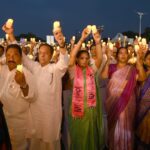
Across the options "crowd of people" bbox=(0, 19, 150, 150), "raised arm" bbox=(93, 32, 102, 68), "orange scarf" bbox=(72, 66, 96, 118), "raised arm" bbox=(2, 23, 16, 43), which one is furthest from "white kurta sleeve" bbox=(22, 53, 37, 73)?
"raised arm" bbox=(93, 32, 102, 68)

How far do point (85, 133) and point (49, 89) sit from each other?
1024 millimetres

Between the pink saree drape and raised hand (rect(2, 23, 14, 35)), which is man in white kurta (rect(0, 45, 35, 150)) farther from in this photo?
the pink saree drape

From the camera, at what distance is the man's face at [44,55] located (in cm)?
633

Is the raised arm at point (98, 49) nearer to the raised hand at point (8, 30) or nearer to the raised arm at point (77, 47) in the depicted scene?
the raised arm at point (77, 47)

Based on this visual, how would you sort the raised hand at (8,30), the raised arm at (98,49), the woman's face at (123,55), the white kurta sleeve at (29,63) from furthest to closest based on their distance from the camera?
the woman's face at (123,55)
the raised arm at (98,49)
the raised hand at (8,30)
the white kurta sleeve at (29,63)

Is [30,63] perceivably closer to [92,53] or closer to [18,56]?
[18,56]

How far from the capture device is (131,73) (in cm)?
702

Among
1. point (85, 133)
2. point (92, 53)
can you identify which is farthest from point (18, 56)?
point (92, 53)

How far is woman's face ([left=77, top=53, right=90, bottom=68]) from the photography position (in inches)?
267

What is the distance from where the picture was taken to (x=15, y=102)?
5953 mm

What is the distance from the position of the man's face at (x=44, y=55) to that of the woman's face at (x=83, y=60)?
569mm

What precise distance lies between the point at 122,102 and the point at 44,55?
1431mm

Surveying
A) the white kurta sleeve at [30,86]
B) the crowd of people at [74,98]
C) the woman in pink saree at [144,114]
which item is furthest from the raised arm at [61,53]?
the woman in pink saree at [144,114]

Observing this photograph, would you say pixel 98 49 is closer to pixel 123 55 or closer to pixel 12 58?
pixel 123 55
